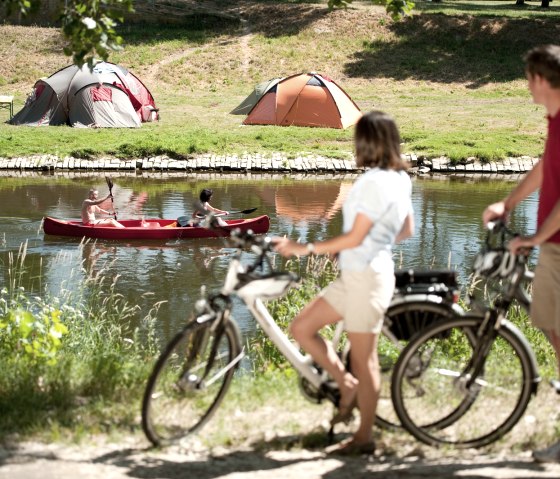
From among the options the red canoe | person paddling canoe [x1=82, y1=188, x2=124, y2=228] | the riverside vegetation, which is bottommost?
the riverside vegetation

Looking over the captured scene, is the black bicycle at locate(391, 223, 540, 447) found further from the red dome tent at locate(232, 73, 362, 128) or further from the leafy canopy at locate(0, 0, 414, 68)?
the red dome tent at locate(232, 73, 362, 128)

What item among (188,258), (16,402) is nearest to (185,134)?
(188,258)

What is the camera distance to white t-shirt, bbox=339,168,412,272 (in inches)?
168

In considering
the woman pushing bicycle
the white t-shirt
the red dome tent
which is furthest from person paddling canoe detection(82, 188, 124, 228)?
the red dome tent

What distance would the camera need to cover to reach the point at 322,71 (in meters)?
36.8

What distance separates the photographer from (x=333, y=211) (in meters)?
18.2

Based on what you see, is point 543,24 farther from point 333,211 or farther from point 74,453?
point 74,453

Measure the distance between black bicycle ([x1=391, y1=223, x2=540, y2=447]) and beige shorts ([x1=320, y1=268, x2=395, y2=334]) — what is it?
227 millimetres

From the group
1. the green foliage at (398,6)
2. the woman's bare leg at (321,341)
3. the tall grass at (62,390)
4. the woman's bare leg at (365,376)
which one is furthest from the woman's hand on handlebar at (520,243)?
the green foliage at (398,6)

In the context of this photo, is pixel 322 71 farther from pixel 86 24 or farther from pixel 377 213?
pixel 377 213

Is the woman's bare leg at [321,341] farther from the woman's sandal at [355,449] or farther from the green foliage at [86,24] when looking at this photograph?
the green foliage at [86,24]

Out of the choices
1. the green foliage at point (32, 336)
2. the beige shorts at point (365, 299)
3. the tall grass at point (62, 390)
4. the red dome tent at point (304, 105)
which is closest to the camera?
the beige shorts at point (365, 299)

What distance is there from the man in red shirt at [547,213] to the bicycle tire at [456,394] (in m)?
0.21

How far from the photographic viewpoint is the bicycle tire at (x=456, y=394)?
14.7 ft
